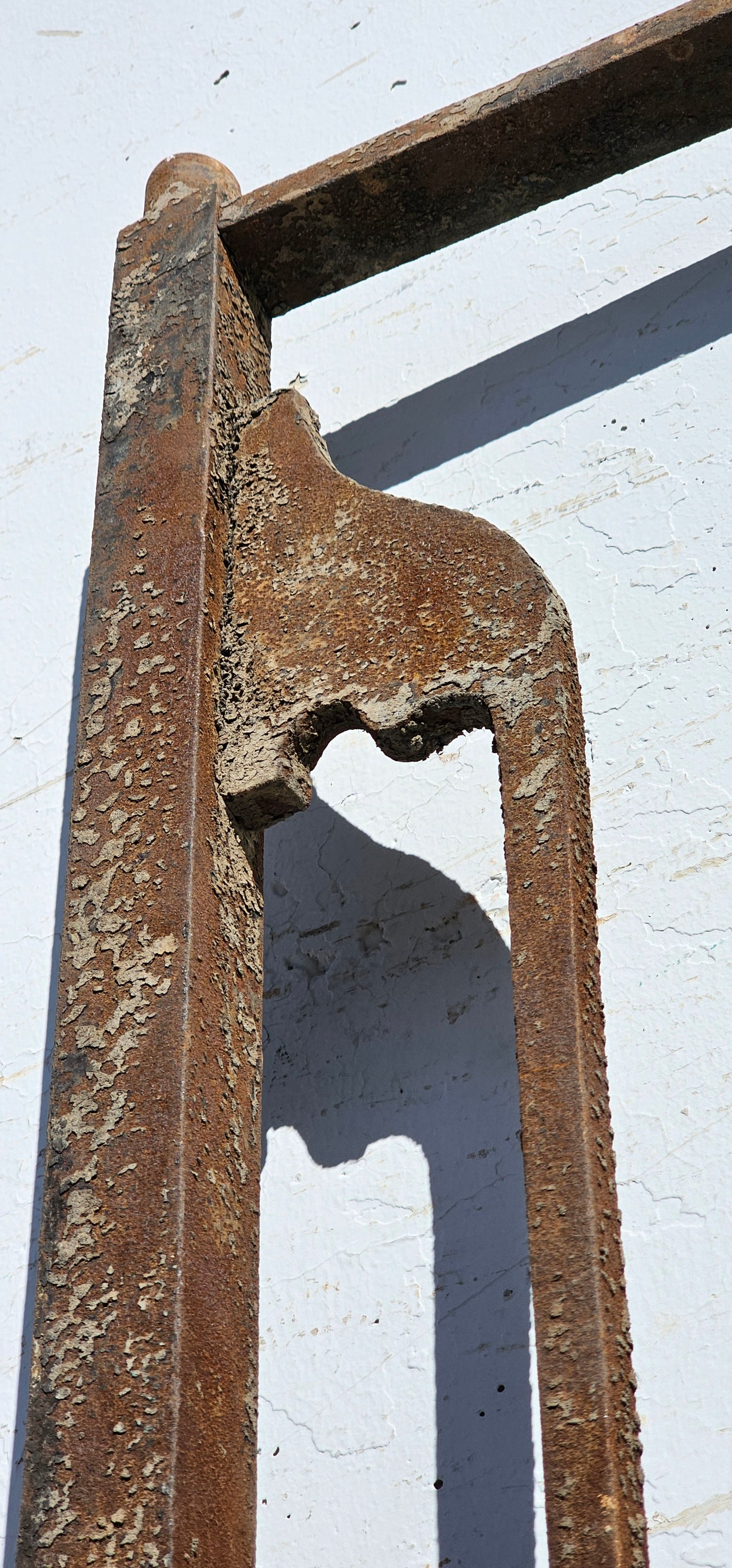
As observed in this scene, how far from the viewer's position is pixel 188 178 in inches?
62.7

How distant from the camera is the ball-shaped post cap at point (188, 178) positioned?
159 cm

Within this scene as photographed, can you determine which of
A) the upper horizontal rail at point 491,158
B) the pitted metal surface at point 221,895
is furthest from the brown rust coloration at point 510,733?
the upper horizontal rail at point 491,158

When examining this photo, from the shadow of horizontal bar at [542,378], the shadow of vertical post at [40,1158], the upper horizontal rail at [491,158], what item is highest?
the upper horizontal rail at [491,158]

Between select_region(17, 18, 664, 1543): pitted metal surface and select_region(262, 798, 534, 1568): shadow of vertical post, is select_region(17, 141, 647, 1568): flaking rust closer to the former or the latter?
select_region(17, 18, 664, 1543): pitted metal surface

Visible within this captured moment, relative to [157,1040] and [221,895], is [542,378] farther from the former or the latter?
[157,1040]

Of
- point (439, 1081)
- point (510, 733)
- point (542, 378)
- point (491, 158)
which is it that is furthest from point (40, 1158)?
point (491, 158)

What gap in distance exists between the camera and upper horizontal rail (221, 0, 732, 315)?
57.8 inches

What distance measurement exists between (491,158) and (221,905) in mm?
757

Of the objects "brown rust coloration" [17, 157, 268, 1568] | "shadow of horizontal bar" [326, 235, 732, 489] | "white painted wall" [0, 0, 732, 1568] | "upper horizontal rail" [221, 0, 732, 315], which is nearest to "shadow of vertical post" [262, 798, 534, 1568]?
"white painted wall" [0, 0, 732, 1568]

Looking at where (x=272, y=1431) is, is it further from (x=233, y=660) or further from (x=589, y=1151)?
(x=233, y=660)

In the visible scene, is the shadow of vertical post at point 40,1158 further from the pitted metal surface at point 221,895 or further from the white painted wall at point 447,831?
the pitted metal surface at point 221,895

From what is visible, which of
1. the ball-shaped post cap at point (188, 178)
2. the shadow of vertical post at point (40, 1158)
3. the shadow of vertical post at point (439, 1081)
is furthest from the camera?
the ball-shaped post cap at point (188, 178)

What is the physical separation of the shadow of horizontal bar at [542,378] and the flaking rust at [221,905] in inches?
10.5

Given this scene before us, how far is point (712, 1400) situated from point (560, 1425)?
0.77 ft
